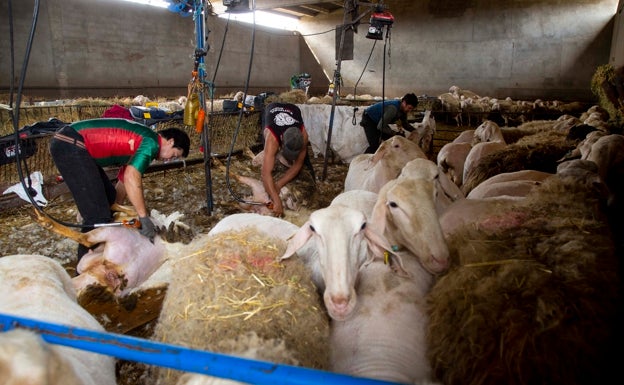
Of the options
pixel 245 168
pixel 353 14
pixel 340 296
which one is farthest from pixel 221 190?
pixel 340 296

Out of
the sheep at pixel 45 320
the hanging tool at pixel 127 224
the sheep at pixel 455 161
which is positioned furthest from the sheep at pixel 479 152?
the sheep at pixel 45 320

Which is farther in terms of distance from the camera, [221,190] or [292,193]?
[221,190]

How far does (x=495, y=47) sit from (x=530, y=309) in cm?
1849

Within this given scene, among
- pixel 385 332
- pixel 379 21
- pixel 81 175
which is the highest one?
pixel 379 21

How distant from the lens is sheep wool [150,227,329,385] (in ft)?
5.29

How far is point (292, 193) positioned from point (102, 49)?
1149 centimetres

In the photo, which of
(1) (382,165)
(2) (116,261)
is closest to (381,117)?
(1) (382,165)

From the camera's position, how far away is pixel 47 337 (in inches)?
41.5

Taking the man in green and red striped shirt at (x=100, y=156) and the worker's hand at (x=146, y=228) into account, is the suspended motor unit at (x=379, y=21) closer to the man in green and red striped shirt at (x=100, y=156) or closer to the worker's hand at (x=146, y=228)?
the man in green and red striped shirt at (x=100, y=156)

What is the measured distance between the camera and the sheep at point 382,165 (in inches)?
185

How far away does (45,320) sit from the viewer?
1.78 meters

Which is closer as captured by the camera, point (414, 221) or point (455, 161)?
point (414, 221)

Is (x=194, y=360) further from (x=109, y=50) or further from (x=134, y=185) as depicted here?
(x=109, y=50)

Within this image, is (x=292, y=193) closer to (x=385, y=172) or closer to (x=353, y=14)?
(x=385, y=172)
